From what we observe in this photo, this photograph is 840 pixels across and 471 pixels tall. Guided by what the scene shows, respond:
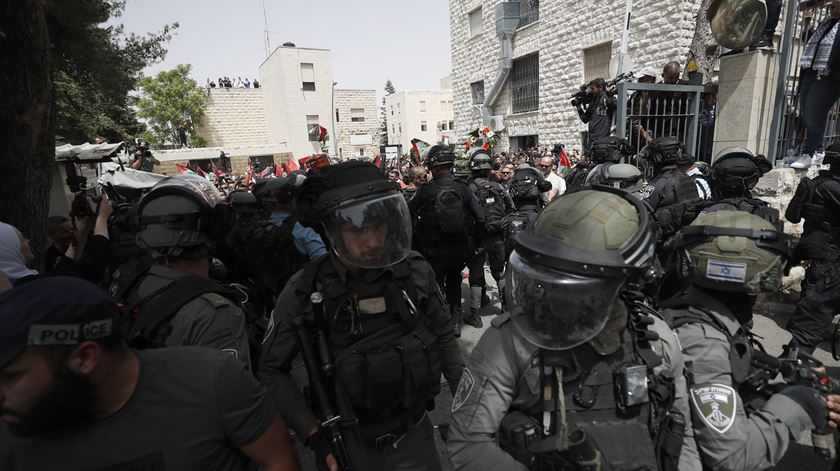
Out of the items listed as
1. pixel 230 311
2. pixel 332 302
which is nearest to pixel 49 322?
pixel 230 311

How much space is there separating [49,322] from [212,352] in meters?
0.43

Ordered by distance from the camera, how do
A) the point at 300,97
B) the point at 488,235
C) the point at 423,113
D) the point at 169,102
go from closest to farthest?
the point at 488,235 < the point at 169,102 < the point at 300,97 < the point at 423,113

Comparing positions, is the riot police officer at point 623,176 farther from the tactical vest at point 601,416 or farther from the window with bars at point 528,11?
the window with bars at point 528,11

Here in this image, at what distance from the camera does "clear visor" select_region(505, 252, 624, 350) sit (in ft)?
3.97

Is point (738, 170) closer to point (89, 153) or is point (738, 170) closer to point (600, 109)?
point (600, 109)

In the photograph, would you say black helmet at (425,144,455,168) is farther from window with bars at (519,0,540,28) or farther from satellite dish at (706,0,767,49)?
window with bars at (519,0,540,28)

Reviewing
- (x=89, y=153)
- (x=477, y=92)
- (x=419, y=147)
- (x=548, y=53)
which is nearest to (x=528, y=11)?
(x=548, y=53)

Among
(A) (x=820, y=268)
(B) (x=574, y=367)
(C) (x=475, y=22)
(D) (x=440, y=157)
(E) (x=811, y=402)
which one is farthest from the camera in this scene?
(C) (x=475, y=22)

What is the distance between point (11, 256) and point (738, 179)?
5.08m

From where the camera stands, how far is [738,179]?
3.45 meters

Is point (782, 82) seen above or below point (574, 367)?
above

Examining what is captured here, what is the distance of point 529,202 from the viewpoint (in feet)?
17.7

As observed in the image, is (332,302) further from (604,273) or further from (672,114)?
(672,114)

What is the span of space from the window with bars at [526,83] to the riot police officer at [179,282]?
626 inches
